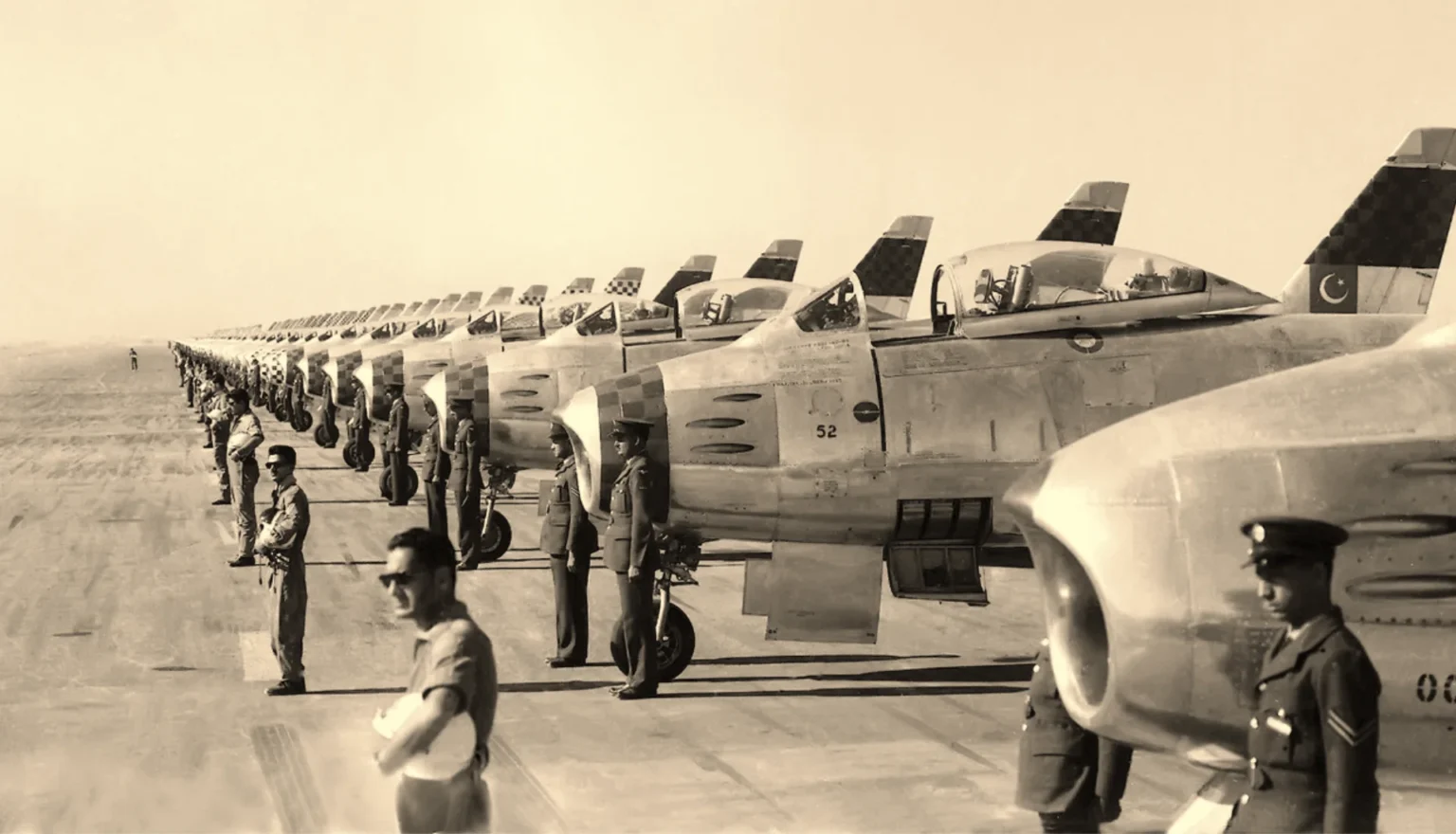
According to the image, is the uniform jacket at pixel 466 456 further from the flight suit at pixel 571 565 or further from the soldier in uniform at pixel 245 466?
the flight suit at pixel 571 565

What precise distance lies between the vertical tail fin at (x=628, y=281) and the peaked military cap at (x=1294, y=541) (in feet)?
107

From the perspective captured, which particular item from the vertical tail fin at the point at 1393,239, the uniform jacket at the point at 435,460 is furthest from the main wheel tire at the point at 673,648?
the uniform jacket at the point at 435,460

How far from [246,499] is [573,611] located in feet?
23.9

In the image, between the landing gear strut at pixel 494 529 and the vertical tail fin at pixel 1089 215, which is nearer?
the landing gear strut at pixel 494 529

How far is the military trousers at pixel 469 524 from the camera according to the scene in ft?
58.8

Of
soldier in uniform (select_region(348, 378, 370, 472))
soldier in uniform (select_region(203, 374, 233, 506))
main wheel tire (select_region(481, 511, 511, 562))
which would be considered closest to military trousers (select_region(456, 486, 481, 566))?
main wheel tire (select_region(481, 511, 511, 562))

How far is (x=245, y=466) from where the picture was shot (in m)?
17.5

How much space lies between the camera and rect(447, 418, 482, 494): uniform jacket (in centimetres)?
1767

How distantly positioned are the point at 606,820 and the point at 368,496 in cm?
2016

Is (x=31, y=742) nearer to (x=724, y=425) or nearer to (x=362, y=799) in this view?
(x=362, y=799)

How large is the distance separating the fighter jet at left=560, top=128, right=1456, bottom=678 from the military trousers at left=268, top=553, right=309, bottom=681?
224cm

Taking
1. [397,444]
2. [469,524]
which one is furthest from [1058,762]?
[397,444]

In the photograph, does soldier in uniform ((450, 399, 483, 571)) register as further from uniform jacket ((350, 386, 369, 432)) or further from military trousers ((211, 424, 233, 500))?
uniform jacket ((350, 386, 369, 432))

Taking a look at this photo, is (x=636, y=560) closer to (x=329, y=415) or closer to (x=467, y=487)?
(x=467, y=487)
